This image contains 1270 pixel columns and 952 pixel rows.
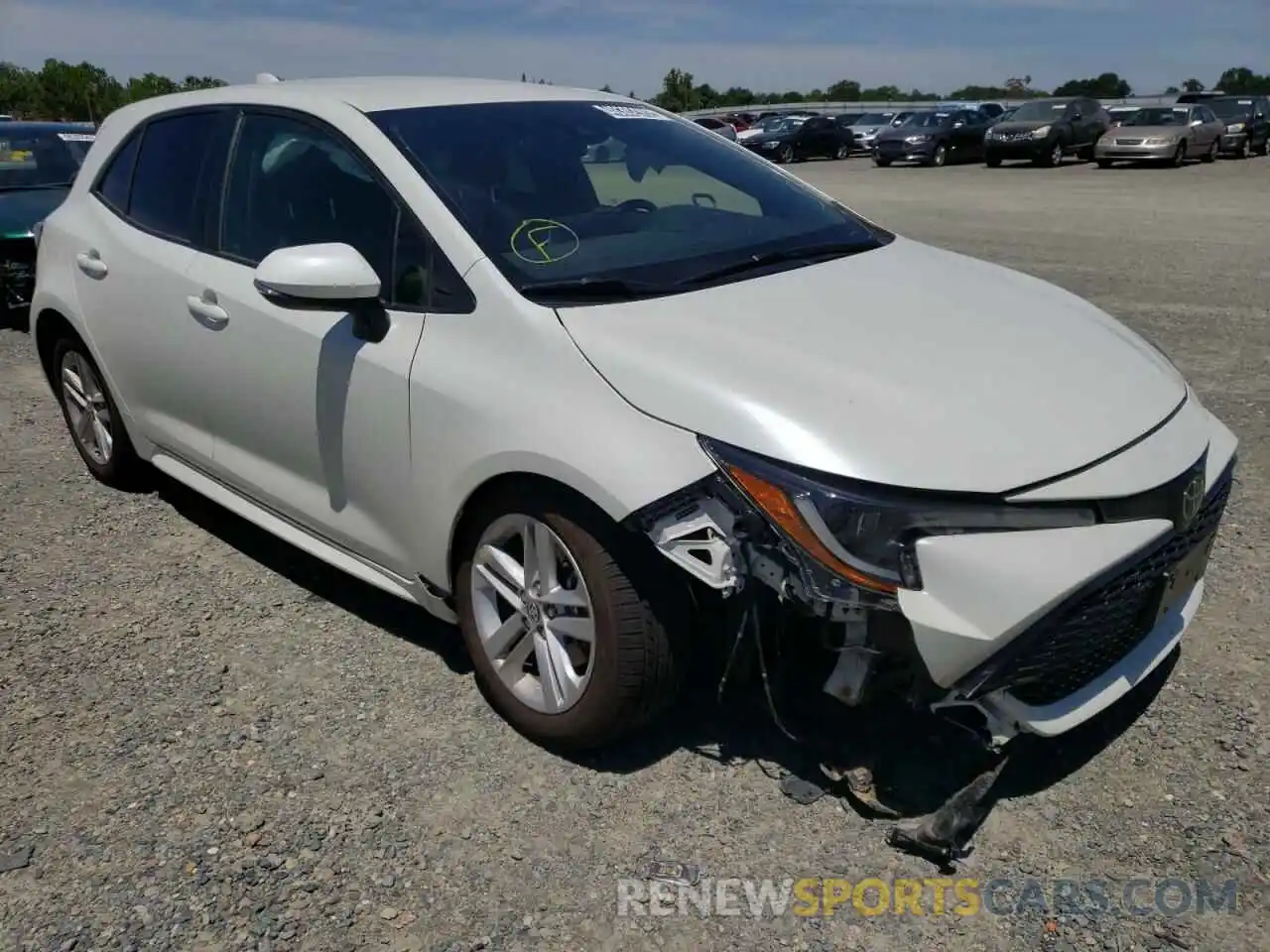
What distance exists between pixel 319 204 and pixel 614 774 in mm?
1915

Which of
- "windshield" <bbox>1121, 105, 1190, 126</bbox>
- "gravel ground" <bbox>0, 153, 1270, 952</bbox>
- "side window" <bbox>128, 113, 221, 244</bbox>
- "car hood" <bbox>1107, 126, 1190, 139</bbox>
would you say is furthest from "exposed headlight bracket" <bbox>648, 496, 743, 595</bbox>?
"windshield" <bbox>1121, 105, 1190, 126</bbox>

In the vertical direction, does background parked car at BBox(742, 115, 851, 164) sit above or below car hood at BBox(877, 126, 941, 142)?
below

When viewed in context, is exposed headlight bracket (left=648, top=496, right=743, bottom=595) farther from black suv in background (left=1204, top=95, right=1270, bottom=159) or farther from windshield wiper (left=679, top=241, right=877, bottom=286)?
black suv in background (left=1204, top=95, right=1270, bottom=159)

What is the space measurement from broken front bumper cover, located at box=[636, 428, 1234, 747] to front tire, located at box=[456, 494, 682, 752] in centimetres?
22

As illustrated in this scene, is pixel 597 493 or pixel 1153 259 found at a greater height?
pixel 597 493

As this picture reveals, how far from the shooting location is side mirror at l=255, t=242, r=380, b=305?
286 cm

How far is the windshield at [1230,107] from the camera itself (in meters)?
28.2

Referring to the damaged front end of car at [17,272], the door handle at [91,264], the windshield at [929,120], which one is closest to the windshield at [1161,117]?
the windshield at [929,120]

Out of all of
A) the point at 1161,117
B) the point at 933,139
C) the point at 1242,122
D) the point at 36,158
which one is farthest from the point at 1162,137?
the point at 36,158

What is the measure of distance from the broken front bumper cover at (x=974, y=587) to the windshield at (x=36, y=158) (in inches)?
333

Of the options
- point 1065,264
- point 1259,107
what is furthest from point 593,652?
point 1259,107

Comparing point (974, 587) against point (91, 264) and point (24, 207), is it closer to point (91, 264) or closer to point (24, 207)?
point (91, 264)

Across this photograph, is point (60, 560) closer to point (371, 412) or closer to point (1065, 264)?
point (371, 412)

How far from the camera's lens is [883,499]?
2.30 m
